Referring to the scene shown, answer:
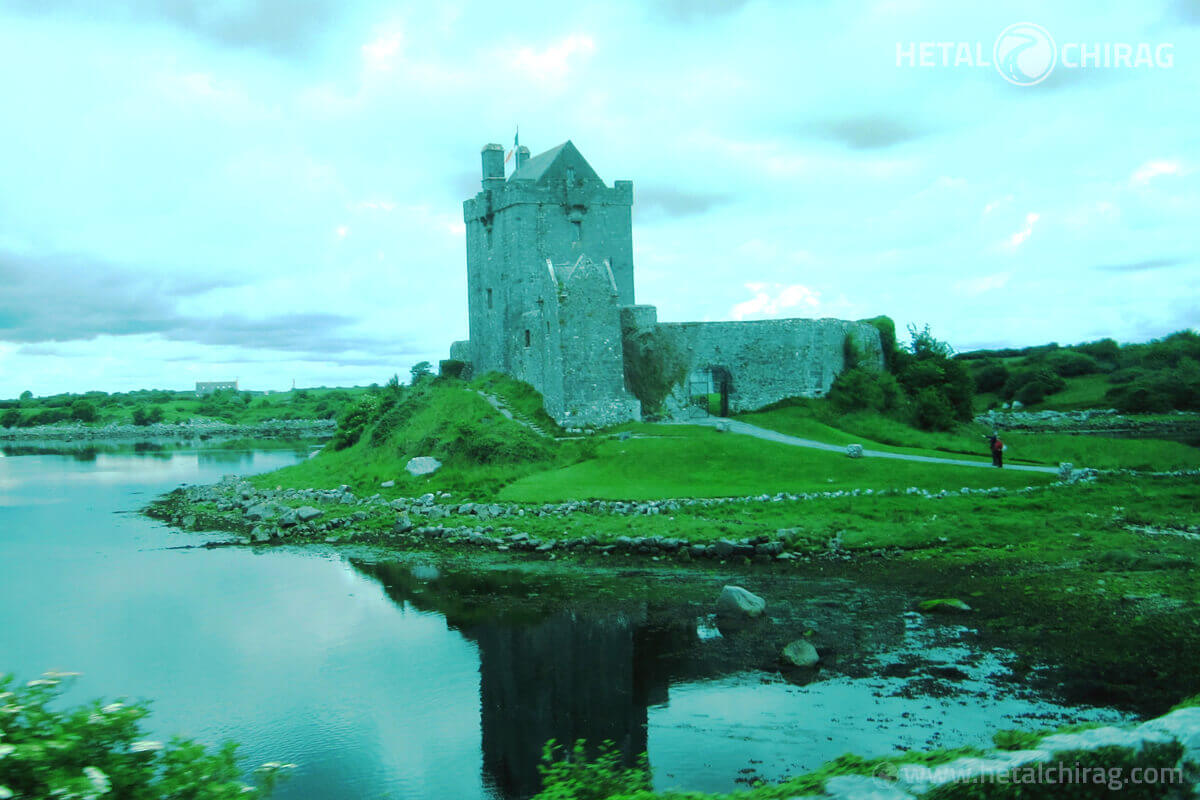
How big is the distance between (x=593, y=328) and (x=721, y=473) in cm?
829

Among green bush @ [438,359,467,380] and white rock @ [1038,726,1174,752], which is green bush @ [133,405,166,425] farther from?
white rock @ [1038,726,1174,752]

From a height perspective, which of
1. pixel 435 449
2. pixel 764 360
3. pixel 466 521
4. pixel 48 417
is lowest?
pixel 466 521

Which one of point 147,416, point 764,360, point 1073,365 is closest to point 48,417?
point 147,416

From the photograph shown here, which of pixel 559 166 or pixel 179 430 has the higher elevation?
pixel 559 166

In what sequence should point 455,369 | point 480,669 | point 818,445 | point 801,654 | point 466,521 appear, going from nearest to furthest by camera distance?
point 801,654 < point 480,669 < point 466,521 < point 818,445 < point 455,369

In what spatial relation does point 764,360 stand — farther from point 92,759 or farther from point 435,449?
point 92,759

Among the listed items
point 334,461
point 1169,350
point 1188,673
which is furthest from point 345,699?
point 1169,350

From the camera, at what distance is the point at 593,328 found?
30375 mm

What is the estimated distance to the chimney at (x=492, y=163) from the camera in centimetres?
3612

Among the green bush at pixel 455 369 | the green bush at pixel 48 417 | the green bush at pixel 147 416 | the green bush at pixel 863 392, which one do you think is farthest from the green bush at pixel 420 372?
the green bush at pixel 48 417

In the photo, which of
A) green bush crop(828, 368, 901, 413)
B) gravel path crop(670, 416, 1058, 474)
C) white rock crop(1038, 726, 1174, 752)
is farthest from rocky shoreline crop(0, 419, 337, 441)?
white rock crop(1038, 726, 1174, 752)

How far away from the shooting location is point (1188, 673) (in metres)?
10.8

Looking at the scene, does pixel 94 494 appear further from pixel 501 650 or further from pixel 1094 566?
pixel 1094 566

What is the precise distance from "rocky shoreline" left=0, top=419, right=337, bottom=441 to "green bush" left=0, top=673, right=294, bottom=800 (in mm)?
77384
